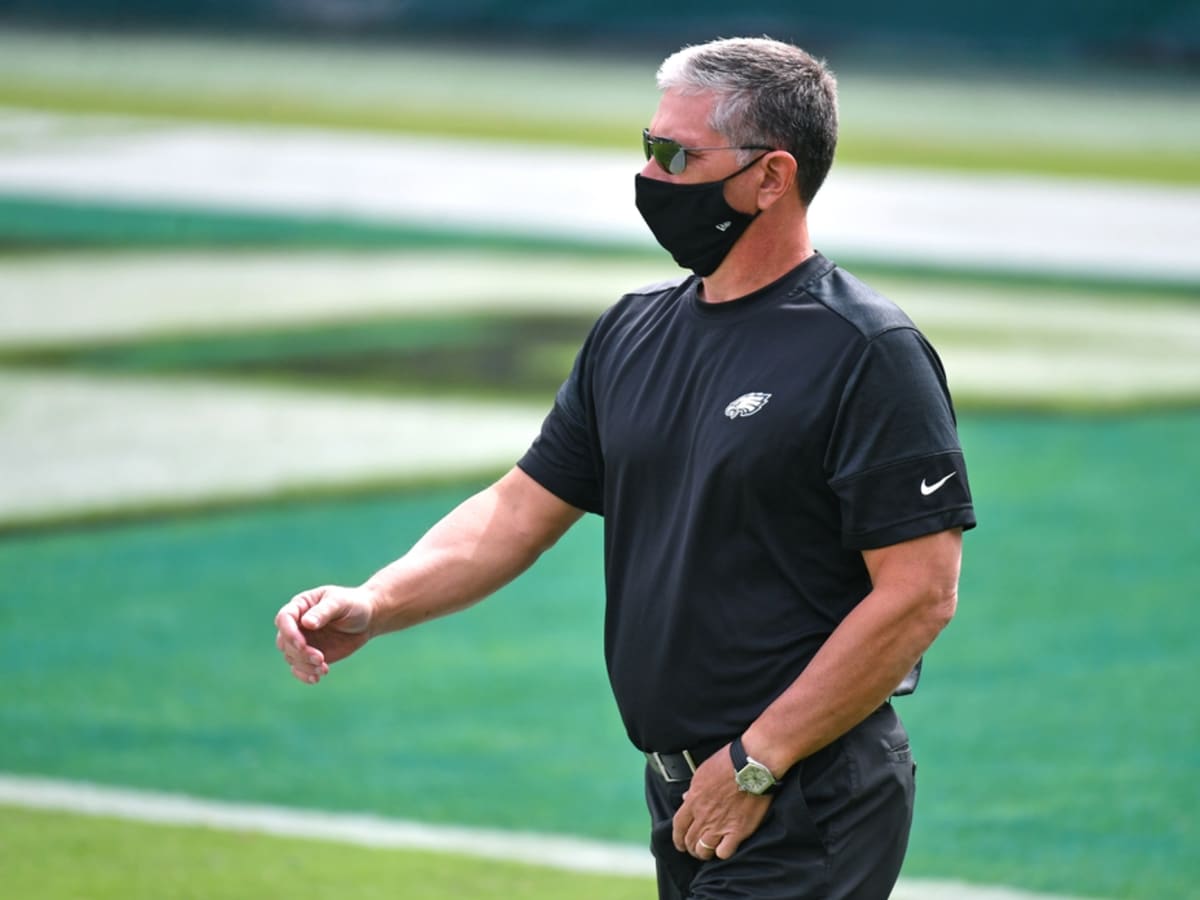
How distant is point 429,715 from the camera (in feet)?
23.7

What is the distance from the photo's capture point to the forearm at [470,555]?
384cm

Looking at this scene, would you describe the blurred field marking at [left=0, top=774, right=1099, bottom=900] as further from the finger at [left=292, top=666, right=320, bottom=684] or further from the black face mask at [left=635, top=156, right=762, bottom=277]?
the black face mask at [left=635, top=156, right=762, bottom=277]

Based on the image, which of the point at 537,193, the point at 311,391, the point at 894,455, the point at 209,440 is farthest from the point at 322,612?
the point at 537,193

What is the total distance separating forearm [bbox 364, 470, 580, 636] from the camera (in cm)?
384

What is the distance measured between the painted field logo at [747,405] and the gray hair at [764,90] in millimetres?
407

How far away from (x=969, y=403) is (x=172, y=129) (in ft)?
40.1

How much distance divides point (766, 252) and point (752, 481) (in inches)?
16.8

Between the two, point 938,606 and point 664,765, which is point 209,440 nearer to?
point 664,765

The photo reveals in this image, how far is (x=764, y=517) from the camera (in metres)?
3.41

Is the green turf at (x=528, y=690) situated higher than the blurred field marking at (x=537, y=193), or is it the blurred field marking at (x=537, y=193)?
the green turf at (x=528, y=690)

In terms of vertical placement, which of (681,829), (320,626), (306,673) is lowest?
(681,829)

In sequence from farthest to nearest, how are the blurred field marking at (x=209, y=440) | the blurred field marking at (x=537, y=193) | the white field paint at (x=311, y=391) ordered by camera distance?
the blurred field marking at (x=537, y=193) → the white field paint at (x=311, y=391) → the blurred field marking at (x=209, y=440)

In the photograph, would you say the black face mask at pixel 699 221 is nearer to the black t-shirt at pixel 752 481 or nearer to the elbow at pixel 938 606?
the black t-shirt at pixel 752 481

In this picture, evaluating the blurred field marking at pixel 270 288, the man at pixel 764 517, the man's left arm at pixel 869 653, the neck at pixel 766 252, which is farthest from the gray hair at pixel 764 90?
the blurred field marking at pixel 270 288
